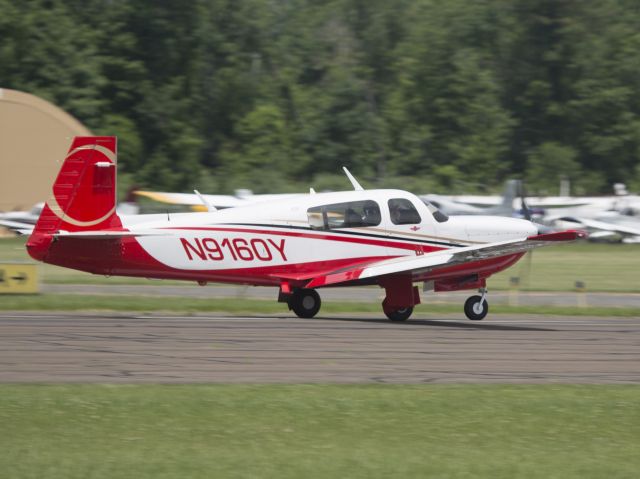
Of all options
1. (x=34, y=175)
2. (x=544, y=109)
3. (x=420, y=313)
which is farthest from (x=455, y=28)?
(x=420, y=313)

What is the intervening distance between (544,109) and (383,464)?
249ft

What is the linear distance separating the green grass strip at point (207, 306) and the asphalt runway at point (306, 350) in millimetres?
1376

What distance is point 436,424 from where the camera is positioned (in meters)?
9.86

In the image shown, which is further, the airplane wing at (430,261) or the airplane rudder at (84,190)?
the airplane wing at (430,261)

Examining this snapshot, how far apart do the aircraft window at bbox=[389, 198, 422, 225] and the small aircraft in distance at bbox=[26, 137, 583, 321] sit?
0.02 metres

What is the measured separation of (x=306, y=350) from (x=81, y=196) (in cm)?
511

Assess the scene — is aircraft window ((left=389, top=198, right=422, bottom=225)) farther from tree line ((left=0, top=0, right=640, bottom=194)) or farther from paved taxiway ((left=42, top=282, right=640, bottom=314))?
tree line ((left=0, top=0, right=640, bottom=194))

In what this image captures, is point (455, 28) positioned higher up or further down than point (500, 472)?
higher up

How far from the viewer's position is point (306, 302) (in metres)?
19.8

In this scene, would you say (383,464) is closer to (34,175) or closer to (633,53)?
(34,175)

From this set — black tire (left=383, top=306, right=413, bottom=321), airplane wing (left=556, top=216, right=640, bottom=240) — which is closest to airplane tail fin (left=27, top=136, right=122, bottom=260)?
black tire (left=383, top=306, right=413, bottom=321)

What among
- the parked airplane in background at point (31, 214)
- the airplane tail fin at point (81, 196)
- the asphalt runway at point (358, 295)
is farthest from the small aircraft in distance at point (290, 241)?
the parked airplane in background at point (31, 214)

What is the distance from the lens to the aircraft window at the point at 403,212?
19469 mm

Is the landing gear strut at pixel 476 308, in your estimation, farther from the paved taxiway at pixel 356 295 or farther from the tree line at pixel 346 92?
the tree line at pixel 346 92
